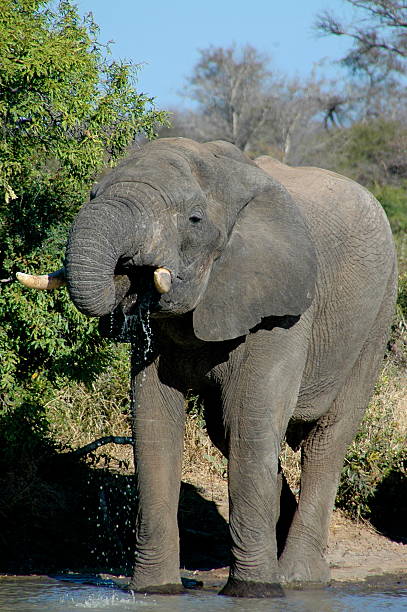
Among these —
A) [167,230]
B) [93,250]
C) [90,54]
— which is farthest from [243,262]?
[90,54]

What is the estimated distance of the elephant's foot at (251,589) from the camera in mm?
5715

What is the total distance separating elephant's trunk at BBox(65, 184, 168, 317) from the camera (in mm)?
4461

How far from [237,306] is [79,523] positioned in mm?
2928

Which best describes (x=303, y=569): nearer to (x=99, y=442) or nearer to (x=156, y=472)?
(x=156, y=472)

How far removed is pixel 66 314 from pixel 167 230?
9.02 feet

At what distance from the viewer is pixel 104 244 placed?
4.48 m

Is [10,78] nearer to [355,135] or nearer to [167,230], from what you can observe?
[167,230]

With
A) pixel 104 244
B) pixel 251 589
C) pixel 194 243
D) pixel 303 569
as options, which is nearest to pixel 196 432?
pixel 303 569

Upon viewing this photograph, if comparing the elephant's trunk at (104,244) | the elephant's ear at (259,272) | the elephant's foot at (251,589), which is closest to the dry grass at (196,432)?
the elephant's foot at (251,589)

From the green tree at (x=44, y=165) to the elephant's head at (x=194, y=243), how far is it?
1.96 metres

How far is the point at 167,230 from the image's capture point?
484 centimetres

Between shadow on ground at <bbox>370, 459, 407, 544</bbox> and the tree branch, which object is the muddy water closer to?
the tree branch

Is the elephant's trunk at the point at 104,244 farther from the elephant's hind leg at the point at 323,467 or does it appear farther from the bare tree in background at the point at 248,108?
the bare tree in background at the point at 248,108

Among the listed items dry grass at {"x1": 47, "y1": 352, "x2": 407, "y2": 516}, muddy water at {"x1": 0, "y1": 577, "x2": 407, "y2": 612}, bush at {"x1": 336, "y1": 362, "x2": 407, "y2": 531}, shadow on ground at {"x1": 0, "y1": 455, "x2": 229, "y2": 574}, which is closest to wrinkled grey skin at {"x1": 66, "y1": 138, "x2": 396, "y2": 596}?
muddy water at {"x1": 0, "y1": 577, "x2": 407, "y2": 612}
